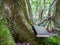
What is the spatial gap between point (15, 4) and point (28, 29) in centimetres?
74

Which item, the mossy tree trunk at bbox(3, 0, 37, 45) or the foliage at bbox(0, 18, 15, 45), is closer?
the foliage at bbox(0, 18, 15, 45)

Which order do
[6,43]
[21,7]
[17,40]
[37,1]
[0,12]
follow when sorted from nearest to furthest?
[6,43] → [0,12] → [17,40] → [21,7] → [37,1]

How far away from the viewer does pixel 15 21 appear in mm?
4570

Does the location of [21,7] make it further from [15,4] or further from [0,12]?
[0,12]

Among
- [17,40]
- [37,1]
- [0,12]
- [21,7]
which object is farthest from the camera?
[37,1]

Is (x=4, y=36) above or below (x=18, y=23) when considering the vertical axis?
above

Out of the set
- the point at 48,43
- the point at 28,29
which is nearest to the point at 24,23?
the point at 28,29

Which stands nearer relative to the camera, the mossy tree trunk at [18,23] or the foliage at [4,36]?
the foliage at [4,36]

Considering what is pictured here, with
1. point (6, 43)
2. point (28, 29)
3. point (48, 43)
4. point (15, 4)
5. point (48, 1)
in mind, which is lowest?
point (48, 1)

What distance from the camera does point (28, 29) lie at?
4.71 meters

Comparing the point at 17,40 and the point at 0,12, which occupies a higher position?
the point at 0,12

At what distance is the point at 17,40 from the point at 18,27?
33 centimetres

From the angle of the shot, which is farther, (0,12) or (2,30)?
(0,12)

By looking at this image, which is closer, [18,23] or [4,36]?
[4,36]
